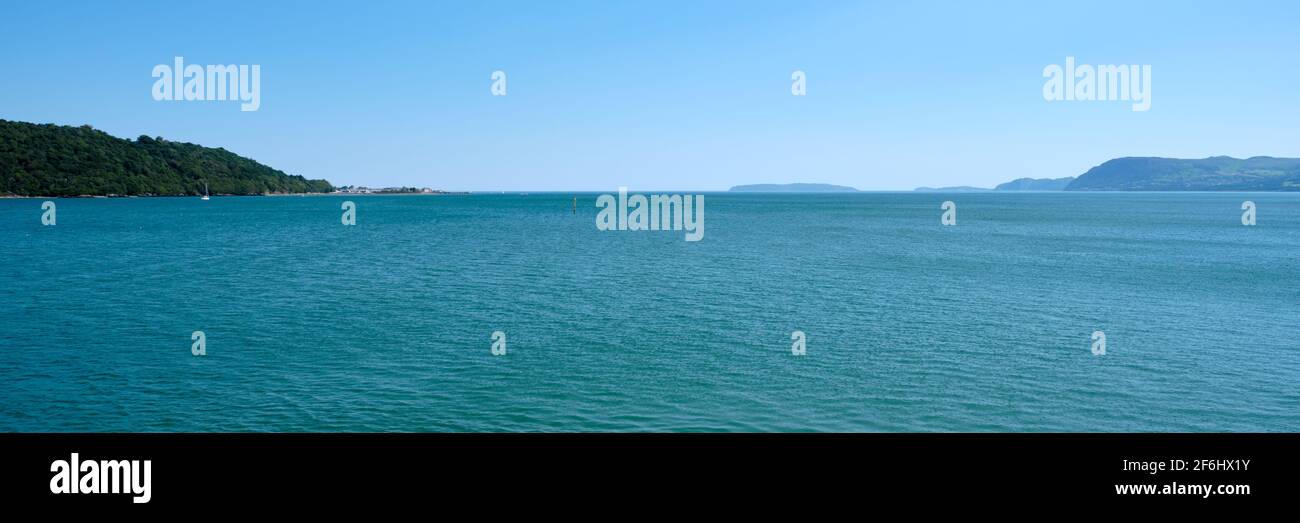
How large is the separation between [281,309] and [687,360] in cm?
2438

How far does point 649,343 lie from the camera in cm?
3450

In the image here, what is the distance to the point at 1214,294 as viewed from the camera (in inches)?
1932

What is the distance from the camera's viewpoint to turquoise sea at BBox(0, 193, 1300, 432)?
2514 cm

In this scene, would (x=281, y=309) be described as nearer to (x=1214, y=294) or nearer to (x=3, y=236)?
(x=1214, y=294)
